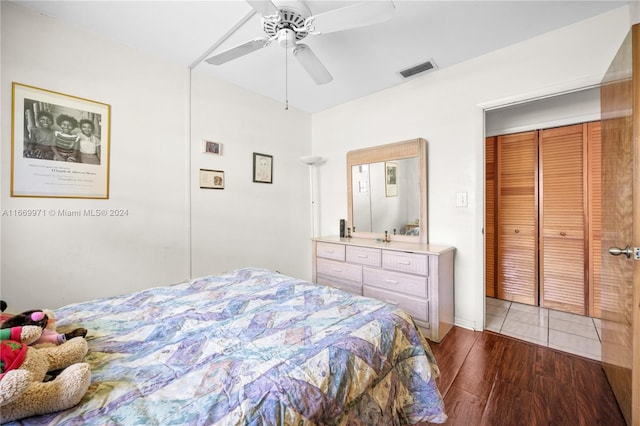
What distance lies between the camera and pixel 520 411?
59.3 inches

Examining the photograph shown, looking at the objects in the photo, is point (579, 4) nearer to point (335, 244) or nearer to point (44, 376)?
point (335, 244)

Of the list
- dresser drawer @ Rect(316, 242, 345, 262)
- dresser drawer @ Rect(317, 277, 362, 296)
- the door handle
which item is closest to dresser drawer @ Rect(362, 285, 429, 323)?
dresser drawer @ Rect(317, 277, 362, 296)

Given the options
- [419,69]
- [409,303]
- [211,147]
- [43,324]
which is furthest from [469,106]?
[43,324]

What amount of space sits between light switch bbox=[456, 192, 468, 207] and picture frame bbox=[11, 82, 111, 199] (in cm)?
307

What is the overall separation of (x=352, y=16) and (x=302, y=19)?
303 millimetres

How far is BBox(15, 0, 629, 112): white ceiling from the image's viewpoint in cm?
181

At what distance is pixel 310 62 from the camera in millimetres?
1787

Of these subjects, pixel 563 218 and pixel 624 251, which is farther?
pixel 563 218

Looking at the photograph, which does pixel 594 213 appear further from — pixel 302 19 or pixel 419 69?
pixel 302 19

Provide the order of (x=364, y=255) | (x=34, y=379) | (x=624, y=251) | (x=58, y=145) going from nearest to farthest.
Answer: (x=34, y=379), (x=624, y=251), (x=58, y=145), (x=364, y=255)

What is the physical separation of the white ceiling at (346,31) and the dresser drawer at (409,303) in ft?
7.11

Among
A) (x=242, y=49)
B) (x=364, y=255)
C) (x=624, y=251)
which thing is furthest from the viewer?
(x=364, y=255)

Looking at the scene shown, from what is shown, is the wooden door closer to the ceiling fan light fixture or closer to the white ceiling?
the white ceiling

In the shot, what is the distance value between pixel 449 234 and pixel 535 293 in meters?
1.41
